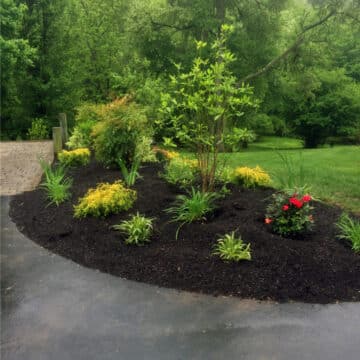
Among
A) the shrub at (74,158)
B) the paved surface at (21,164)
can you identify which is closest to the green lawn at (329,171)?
the shrub at (74,158)

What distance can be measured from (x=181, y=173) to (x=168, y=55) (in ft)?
34.1

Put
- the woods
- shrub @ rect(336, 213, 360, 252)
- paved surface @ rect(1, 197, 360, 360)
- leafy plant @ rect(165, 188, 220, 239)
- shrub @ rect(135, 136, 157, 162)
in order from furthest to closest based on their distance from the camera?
the woods → shrub @ rect(135, 136, 157, 162) → leafy plant @ rect(165, 188, 220, 239) → shrub @ rect(336, 213, 360, 252) → paved surface @ rect(1, 197, 360, 360)

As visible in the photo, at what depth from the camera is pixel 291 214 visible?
4.97 meters

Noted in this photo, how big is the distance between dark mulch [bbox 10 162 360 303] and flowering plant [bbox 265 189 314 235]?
139mm

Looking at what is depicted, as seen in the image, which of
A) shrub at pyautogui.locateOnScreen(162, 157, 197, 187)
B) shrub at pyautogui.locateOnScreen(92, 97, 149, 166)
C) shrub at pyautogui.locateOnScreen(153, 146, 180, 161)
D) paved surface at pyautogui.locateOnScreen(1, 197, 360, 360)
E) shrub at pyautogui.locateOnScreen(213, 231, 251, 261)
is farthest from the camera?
shrub at pyautogui.locateOnScreen(153, 146, 180, 161)

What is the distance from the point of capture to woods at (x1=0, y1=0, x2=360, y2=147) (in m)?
13.5

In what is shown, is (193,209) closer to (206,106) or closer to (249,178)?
(206,106)

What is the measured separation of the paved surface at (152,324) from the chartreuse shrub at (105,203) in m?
1.36

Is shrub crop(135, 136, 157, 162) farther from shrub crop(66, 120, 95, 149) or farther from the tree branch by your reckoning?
the tree branch

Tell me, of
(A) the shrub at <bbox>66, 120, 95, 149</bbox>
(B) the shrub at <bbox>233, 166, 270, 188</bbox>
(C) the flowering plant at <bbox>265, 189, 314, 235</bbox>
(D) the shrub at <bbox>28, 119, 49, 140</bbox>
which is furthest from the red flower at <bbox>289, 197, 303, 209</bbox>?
(D) the shrub at <bbox>28, 119, 49, 140</bbox>

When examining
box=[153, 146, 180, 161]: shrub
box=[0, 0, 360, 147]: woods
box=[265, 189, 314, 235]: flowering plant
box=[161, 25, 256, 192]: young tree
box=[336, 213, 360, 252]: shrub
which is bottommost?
box=[336, 213, 360, 252]: shrub

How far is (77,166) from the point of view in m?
9.14

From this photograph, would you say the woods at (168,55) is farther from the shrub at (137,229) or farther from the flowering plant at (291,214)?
the flowering plant at (291,214)

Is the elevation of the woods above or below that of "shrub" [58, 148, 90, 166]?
above
